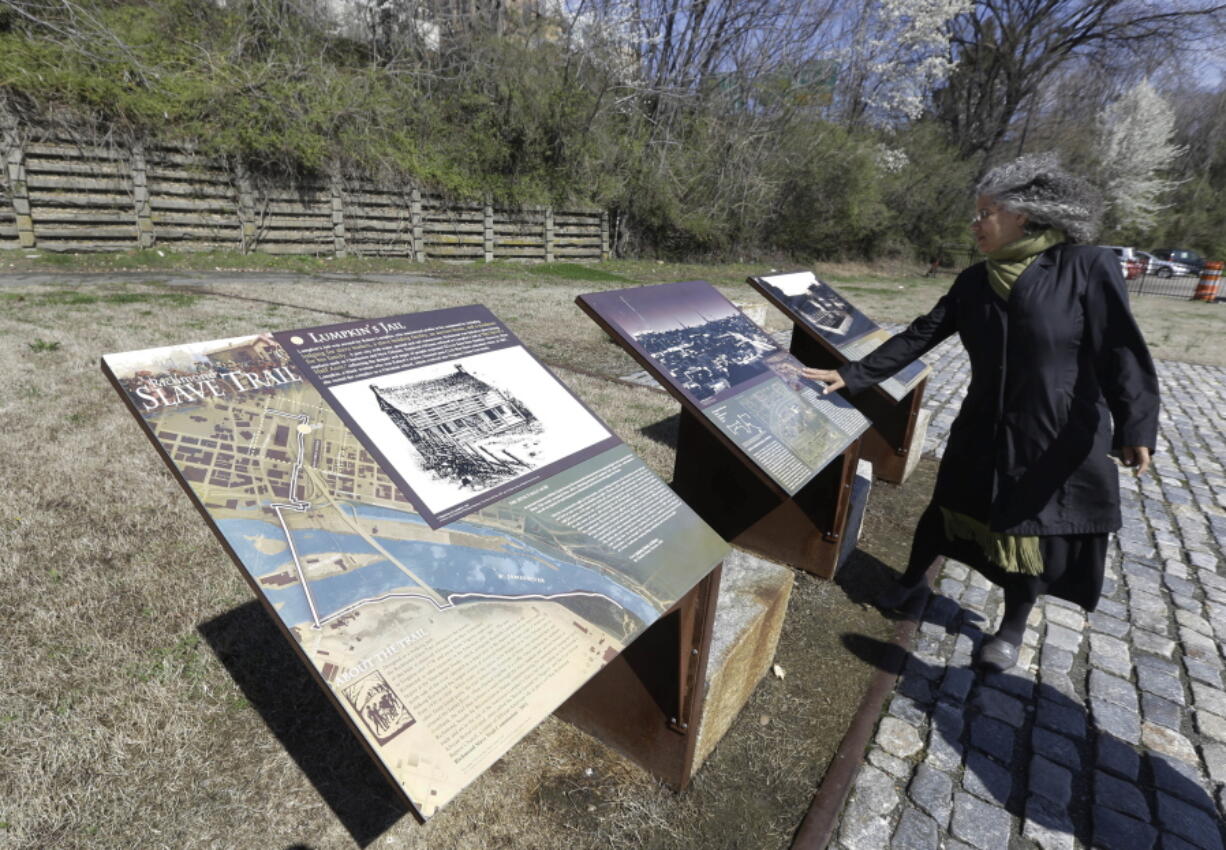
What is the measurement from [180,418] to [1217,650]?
4.17m

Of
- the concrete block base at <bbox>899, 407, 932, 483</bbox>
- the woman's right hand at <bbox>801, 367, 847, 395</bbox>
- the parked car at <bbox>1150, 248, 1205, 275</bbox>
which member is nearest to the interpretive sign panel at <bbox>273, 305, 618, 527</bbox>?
the woman's right hand at <bbox>801, 367, 847, 395</bbox>

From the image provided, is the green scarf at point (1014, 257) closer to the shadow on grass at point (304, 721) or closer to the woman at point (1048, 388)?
the woman at point (1048, 388)

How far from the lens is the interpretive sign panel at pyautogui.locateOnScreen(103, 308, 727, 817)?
3.66ft

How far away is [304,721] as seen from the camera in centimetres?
229

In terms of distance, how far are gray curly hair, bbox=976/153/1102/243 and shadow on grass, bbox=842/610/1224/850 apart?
1782 millimetres

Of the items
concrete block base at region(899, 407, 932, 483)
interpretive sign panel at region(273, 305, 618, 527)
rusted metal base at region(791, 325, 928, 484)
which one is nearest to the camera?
interpretive sign panel at region(273, 305, 618, 527)

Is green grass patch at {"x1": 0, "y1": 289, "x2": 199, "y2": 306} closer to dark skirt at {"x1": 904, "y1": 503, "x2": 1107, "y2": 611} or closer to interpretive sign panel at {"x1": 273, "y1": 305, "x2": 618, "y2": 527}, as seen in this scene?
interpretive sign panel at {"x1": 273, "y1": 305, "x2": 618, "y2": 527}

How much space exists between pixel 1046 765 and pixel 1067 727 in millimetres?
282

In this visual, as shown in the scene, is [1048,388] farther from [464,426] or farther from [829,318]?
[464,426]

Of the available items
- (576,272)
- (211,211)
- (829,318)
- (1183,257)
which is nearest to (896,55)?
(1183,257)

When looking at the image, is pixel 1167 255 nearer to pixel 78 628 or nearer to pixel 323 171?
pixel 323 171

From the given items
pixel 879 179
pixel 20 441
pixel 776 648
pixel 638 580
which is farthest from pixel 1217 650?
pixel 879 179

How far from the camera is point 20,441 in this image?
400cm

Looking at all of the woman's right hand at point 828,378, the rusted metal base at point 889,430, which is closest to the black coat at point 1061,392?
the woman's right hand at point 828,378
